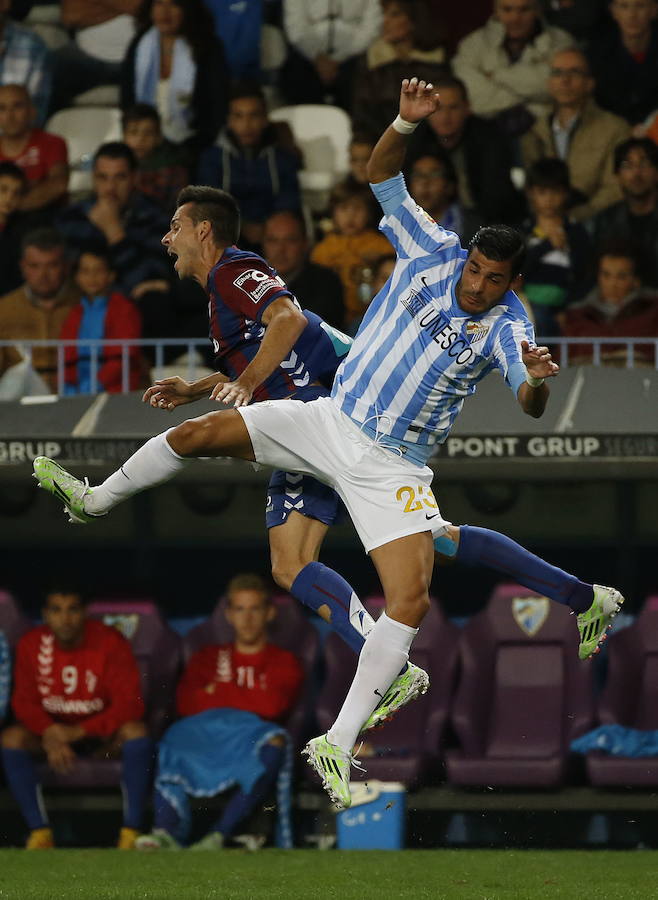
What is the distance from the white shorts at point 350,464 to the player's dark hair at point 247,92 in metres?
4.99

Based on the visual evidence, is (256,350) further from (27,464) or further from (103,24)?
(103,24)

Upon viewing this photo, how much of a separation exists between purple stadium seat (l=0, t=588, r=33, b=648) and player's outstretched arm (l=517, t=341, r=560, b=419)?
5328mm

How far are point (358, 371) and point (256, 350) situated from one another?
0.51 m

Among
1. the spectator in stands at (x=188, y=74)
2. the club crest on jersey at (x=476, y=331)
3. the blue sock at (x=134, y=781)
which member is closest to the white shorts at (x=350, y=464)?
the club crest on jersey at (x=476, y=331)

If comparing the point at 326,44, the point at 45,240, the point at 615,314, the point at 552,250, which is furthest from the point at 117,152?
the point at 615,314

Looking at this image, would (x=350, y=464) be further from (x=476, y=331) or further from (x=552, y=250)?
(x=552, y=250)

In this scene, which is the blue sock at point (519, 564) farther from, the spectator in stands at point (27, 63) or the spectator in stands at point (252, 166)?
the spectator in stands at point (27, 63)

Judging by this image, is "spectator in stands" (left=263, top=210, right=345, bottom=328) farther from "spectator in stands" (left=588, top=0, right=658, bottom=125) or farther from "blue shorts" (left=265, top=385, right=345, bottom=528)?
"blue shorts" (left=265, top=385, right=345, bottom=528)

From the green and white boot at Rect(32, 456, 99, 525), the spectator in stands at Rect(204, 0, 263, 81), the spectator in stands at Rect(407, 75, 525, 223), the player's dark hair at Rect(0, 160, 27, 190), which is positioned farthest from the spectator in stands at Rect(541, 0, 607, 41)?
the green and white boot at Rect(32, 456, 99, 525)

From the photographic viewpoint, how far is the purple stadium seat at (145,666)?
1122 cm

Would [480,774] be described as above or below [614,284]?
below

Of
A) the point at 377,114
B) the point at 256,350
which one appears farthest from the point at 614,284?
the point at 256,350

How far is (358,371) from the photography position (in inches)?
306

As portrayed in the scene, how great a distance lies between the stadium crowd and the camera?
11586mm
